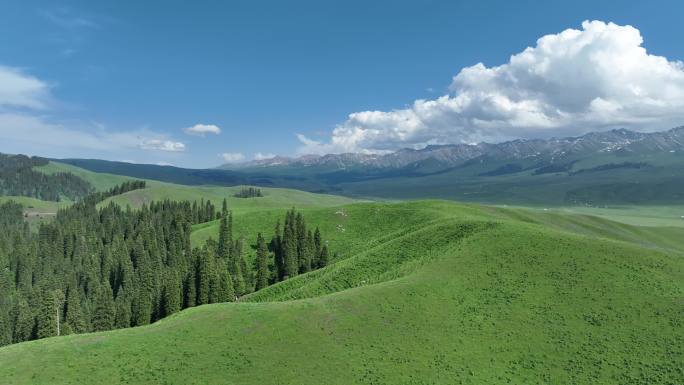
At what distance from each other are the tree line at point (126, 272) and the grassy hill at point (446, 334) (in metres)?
48.3

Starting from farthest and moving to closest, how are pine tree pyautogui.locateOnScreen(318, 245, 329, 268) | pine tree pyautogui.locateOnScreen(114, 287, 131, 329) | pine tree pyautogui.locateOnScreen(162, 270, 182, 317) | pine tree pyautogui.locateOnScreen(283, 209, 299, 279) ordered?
1. pine tree pyautogui.locateOnScreen(318, 245, 329, 268)
2. pine tree pyautogui.locateOnScreen(283, 209, 299, 279)
3. pine tree pyautogui.locateOnScreen(162, 270, 182, 317)
4. pine tree pyautogui.locateOnScreen(114, 287, 131, 329)

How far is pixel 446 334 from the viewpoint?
162 ft

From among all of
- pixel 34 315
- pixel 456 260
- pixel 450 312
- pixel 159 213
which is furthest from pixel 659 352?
pixel 159 213

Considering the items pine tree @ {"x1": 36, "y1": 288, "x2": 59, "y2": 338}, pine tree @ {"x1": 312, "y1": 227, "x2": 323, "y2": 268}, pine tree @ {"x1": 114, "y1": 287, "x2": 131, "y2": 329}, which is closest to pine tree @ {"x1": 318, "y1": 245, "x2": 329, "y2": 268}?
pine tree @ {"x1": 312, "y1": 227, "x2": 323, "y2": 268}

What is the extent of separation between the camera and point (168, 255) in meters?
140

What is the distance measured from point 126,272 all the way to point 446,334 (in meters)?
112

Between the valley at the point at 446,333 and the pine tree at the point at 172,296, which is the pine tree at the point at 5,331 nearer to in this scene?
the pine tree at the point at 172,296

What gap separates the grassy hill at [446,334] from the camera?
4172 cm

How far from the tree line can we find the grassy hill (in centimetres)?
4835

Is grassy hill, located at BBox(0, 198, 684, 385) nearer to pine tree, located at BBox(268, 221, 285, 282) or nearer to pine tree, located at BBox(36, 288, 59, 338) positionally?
pine tree, located at BBox(36, 288, 59, 338)

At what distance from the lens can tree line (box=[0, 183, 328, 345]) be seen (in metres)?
97.1

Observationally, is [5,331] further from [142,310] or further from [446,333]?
[446,333]

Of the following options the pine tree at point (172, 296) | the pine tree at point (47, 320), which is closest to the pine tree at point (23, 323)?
the pine tree at point (47, 320)

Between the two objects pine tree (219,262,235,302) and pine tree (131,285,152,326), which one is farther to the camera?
pine tree (219,262,235,302)
